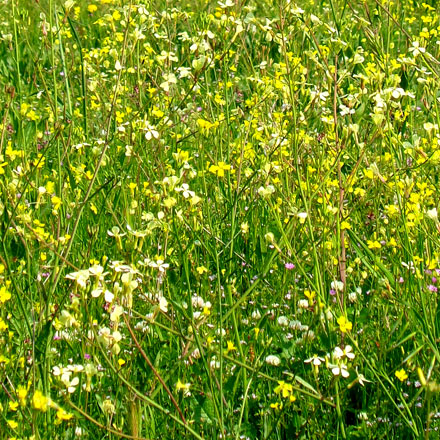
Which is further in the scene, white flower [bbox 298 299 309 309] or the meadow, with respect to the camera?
white flower [bbox 298 299 309 309]

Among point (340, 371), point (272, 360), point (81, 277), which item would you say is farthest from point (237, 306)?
point (81, 277)

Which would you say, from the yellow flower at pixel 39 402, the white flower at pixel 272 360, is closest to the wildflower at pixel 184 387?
the white flower at pixel 272 360

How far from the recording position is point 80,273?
1453mm

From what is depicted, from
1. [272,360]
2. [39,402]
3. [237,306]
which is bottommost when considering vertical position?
[272,360]

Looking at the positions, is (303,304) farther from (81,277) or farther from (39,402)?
(39,402)

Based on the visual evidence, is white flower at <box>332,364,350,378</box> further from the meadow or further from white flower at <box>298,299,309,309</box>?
white flower at <box>298,299,309,309</box>

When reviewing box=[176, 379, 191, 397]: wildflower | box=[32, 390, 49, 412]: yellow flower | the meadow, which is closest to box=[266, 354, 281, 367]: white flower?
the meadow

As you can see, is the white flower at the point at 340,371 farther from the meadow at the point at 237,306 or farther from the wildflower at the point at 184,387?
the wildflower at the point at 184,387

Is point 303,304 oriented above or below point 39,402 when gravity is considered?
below

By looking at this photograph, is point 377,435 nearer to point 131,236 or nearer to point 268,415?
point 268,415

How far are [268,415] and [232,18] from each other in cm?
116

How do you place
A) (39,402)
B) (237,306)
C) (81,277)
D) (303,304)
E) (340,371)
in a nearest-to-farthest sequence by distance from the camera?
(39,402) < (81,277) < (340,371) < (237,306) < (303,304)

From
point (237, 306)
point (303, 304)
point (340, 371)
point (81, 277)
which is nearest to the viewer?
point (81, 277)

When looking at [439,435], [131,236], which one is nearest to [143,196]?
[131,236]
